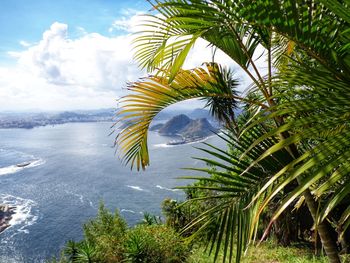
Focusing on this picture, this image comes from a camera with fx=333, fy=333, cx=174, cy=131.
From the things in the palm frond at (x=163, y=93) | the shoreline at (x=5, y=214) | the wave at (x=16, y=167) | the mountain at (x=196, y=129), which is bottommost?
the shoreline at (x=5, y=214)

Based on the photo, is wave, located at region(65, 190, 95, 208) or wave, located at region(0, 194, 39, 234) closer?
wave, located at region(0, 194, 39, 234)

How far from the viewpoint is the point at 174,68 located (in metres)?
1.59

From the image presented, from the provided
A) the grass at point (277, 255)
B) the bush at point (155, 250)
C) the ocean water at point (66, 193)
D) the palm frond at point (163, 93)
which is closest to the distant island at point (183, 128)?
the ocean water at point (66, 193)

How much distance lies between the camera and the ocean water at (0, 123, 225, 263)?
38.5 m

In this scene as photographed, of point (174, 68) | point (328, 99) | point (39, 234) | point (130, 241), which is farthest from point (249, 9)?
point (39, 234)

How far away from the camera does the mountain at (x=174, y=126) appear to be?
144125mm

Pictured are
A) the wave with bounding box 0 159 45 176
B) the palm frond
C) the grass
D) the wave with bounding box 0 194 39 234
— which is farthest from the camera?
the wave with bounding box 0 159 45 176

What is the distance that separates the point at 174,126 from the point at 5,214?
106966mm

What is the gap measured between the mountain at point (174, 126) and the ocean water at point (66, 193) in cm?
5924

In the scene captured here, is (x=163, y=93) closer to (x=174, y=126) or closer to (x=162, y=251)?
(x=162, y=251)

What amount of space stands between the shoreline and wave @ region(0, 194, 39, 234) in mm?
398

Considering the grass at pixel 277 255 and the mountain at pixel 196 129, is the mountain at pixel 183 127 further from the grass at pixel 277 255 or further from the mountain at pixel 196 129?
the grass at pixel 277 255

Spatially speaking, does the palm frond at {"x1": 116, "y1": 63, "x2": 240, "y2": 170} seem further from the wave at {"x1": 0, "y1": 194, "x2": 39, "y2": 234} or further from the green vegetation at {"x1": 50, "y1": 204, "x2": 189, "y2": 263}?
the wave at {"x1": 0, "y1": 194, "x2": 39, "y2": 234}

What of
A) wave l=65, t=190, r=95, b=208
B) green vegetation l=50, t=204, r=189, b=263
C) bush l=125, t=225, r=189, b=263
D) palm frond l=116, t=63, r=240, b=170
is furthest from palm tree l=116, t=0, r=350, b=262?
wave l=65, t=190, r=95, b=208
